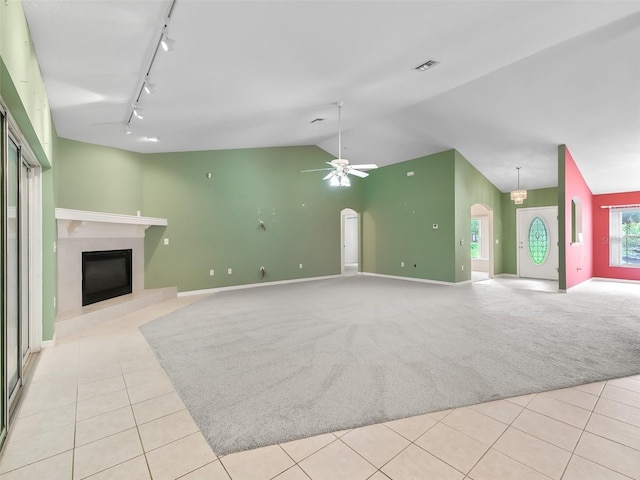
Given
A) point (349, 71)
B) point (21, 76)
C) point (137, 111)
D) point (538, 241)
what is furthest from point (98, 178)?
point (538, 241)

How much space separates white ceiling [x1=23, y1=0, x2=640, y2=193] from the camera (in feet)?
8.14

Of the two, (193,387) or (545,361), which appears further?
(545,361)

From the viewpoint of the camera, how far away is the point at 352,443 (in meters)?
1.77

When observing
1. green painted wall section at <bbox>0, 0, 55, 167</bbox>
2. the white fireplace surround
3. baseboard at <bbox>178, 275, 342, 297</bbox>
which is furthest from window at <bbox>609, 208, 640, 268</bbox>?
green painted wall section at <bbox>0, 0, 55, 167</bbox>

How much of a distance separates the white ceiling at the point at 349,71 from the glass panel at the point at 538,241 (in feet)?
7.64

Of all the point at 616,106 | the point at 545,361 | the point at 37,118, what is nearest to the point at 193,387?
the point at 37,118

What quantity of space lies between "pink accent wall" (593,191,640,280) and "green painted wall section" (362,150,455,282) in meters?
4.60

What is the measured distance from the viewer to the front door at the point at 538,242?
841 cm

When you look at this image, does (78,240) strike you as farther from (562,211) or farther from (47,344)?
(562,211)

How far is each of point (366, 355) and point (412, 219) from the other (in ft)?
18.8

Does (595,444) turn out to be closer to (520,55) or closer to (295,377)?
(295,377)

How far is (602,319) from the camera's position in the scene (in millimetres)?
4363

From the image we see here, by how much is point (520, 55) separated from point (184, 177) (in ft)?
20.0

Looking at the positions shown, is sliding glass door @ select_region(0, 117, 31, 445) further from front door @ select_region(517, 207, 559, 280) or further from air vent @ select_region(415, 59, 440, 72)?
front door @ select_region(517, 207, 559, 280)
